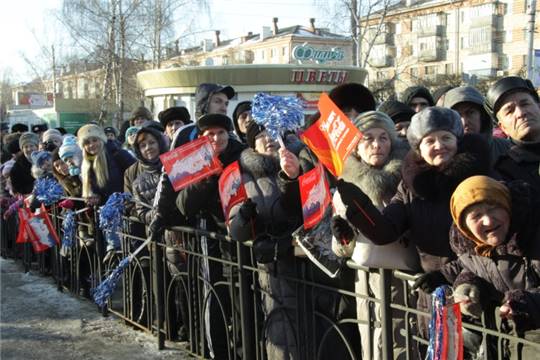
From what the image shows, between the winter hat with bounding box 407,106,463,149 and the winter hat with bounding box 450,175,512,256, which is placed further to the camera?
the winter hat with bounding box 407,106,463,149

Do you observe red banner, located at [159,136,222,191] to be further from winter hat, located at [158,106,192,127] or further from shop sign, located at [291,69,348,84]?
shop sign, located at [291,69,348,84]

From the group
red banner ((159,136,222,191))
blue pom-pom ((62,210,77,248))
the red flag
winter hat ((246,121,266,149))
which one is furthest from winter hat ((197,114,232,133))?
blue pom-pom ((62,210,77,248))

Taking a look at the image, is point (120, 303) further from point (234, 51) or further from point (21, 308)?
point (234, 51)

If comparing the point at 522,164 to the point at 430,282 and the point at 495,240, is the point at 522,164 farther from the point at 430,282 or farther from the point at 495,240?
the point at 430,282

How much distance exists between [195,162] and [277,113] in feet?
3.29

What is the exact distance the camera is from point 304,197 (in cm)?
335

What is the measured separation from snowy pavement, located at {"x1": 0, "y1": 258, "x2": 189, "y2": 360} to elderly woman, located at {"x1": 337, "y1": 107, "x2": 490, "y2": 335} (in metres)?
2.64

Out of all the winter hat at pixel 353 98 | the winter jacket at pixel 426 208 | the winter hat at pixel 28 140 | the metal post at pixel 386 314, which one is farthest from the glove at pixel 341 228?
the winter hat at pixel 28 140

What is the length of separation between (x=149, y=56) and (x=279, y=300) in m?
27.7

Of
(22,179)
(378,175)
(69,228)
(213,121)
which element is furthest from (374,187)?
(22,179)

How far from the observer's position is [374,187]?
3285 mm

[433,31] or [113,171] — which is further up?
[433,31]

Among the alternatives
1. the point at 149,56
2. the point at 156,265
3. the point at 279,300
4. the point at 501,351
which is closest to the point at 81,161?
the point at 156,265

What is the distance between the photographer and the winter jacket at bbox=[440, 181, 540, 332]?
2.49 meters
